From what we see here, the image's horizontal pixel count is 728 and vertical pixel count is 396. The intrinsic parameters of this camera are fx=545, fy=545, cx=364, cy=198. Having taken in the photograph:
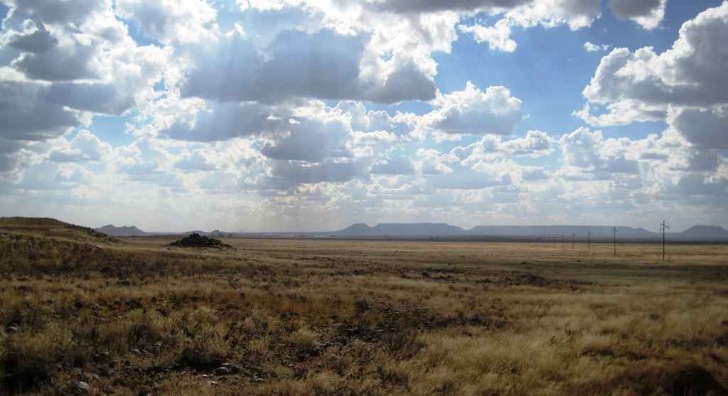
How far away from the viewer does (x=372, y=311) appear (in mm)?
20766

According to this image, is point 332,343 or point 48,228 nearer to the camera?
point 332,343

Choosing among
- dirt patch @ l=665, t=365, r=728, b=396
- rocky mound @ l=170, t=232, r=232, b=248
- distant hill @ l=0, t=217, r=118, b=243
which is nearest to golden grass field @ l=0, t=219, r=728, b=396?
dirt patch @ l=665, t=365, r=728, b=396

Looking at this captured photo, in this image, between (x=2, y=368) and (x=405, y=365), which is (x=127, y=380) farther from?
(x=405, y=365)

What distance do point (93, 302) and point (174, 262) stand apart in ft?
77.4

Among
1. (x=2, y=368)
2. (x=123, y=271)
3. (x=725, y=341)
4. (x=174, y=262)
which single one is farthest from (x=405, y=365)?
(x=174, y=262)

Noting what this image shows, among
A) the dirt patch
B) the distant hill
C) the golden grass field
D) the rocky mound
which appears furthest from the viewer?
the rocky mound

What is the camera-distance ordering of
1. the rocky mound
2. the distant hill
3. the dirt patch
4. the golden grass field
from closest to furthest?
the golden grass field, the dirt patch, the distant hill, the rocky mound

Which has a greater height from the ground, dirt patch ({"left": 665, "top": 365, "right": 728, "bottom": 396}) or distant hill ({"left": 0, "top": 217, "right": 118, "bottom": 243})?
distant hill ({"left": 0, "top": 217, "right": 118, "bottom": 243})

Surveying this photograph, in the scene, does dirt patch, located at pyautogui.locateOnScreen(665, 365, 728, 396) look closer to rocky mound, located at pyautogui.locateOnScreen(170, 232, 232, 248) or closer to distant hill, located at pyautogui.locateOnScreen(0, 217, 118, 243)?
distant hill, located at pyautogui.locateOnScreen(0, 217, 118, 243)

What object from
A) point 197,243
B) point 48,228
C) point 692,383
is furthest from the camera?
point 197,243

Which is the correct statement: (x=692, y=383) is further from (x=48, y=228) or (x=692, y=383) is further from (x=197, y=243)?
(x=197, y=243)

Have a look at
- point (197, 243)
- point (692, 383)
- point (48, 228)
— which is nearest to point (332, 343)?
point (692, 383)

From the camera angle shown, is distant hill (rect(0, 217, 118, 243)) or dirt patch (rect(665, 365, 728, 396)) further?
distant hill (rect(0, 217, 118, 243))

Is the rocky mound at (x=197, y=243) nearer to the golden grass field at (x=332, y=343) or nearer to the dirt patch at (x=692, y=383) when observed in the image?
the golden grass field at (x=332, y=343)
